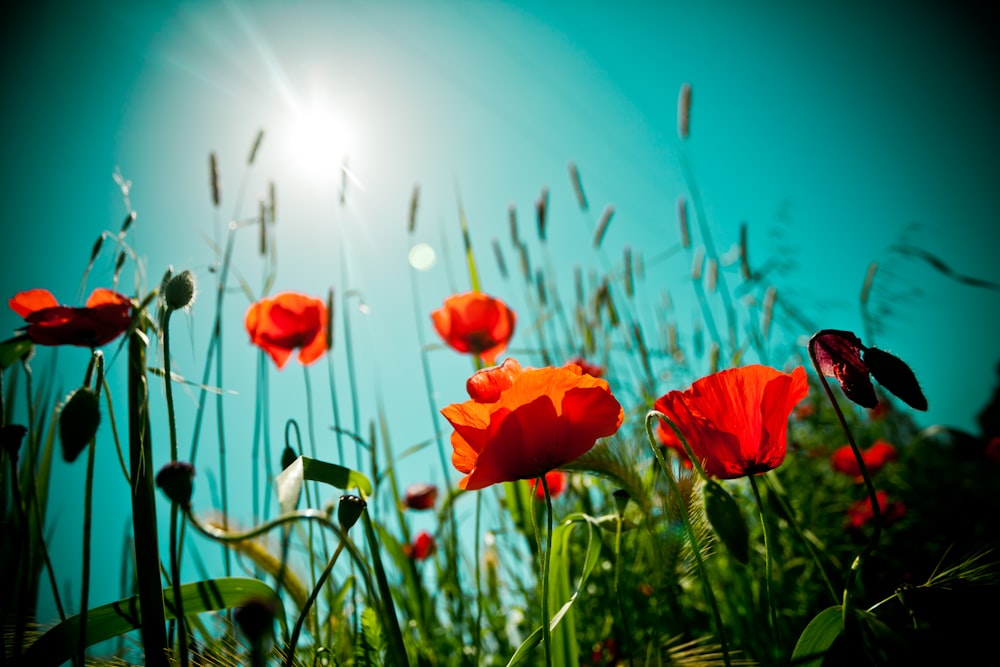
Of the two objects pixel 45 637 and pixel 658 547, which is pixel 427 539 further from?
pixel 45 637

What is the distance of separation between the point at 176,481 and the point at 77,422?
0.44ft

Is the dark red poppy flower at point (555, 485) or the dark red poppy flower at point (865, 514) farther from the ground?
the dark red poppy flower at point (555, 485)

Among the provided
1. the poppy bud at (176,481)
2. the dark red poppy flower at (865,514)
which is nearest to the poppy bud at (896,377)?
the poppy bud at (176,481)

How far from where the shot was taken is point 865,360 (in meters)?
0.50

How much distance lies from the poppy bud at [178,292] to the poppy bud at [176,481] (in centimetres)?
17

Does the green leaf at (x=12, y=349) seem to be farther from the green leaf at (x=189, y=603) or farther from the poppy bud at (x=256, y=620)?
the poppy bud at (x=256, y=620)

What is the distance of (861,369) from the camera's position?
498mm

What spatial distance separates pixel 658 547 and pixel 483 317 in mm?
859

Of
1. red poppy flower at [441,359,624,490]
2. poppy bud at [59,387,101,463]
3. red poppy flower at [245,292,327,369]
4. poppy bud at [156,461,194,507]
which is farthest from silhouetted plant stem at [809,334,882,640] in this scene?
red poppy flower at [245,292,327,369]

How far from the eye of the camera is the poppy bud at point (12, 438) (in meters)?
0.54

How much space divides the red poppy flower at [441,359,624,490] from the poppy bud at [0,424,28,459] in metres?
0.46

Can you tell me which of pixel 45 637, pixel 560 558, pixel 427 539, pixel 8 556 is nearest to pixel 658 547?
pixel 560 558

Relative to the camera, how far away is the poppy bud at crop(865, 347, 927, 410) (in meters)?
0.48

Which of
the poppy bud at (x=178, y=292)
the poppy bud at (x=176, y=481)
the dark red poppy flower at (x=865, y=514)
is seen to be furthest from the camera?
the dark red poppy flower at (x=865, y=514)
